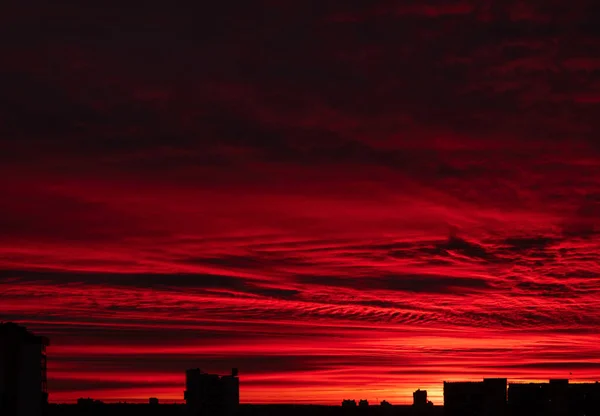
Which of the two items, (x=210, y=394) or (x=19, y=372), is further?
(x=210, y=394)

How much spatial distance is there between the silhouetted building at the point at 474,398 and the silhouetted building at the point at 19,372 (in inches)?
3605

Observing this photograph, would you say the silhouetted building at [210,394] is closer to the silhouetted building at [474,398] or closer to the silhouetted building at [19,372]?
the silhouetted building at [474,398]

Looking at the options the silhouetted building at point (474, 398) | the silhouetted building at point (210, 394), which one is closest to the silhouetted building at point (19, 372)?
the silhouetted building at point (474, 398)

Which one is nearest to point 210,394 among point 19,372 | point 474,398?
point 474,398

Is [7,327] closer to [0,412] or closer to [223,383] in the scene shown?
[0,412]

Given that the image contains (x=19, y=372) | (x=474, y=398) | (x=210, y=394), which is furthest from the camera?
(x=210, y=394)

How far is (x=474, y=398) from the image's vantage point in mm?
155375

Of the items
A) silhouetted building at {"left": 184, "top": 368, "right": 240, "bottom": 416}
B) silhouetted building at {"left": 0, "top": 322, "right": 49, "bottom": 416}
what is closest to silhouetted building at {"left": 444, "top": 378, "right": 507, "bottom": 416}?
silhouetted building at {"left": 184, "top": 368, "right": 240, "bottom": 416}

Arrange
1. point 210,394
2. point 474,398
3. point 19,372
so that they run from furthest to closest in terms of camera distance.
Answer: point 210,394 → point 474,398 → point 19,372

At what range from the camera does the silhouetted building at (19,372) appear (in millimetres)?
73000

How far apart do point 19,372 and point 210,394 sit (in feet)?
344

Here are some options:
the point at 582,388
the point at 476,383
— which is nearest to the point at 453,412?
the point at 476,383

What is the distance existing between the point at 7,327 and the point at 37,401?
586 centimetres

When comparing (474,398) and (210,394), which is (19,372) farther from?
(210,394)
